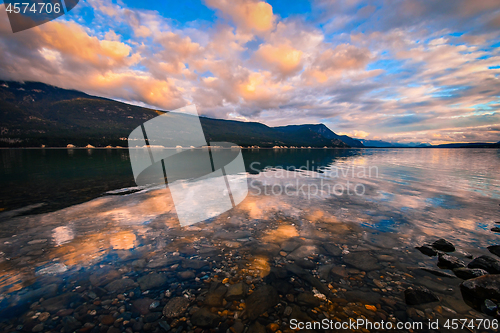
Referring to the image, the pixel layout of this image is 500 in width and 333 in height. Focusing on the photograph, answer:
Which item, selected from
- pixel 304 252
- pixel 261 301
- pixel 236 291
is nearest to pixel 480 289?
pixel 304 252

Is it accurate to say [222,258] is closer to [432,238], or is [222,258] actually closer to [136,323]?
[136,323]

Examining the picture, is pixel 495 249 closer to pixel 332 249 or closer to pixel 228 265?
pixel 332 249

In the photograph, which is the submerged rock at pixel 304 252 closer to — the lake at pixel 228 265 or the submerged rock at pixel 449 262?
the lake at pixel 228 265

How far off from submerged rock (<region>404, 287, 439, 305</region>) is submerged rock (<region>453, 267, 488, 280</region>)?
199cm

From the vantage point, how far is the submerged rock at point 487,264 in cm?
664

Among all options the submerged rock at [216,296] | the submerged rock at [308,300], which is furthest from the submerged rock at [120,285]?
the submerged rock at [308,300]

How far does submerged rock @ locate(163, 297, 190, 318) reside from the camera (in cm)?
494

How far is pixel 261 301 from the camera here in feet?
17.7

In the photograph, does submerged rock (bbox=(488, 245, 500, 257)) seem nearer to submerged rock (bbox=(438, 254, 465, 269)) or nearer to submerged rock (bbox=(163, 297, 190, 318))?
submerged rock (bbox=(438, 254, 465, 269))

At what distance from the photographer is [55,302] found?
515 centimetres

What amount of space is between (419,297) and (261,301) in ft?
14.8

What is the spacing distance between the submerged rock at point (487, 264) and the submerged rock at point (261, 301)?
763cm

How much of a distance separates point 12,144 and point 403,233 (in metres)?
249

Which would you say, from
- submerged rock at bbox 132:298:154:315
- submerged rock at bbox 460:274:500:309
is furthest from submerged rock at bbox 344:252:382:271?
submerged rock at bbox 132:298:154:315
